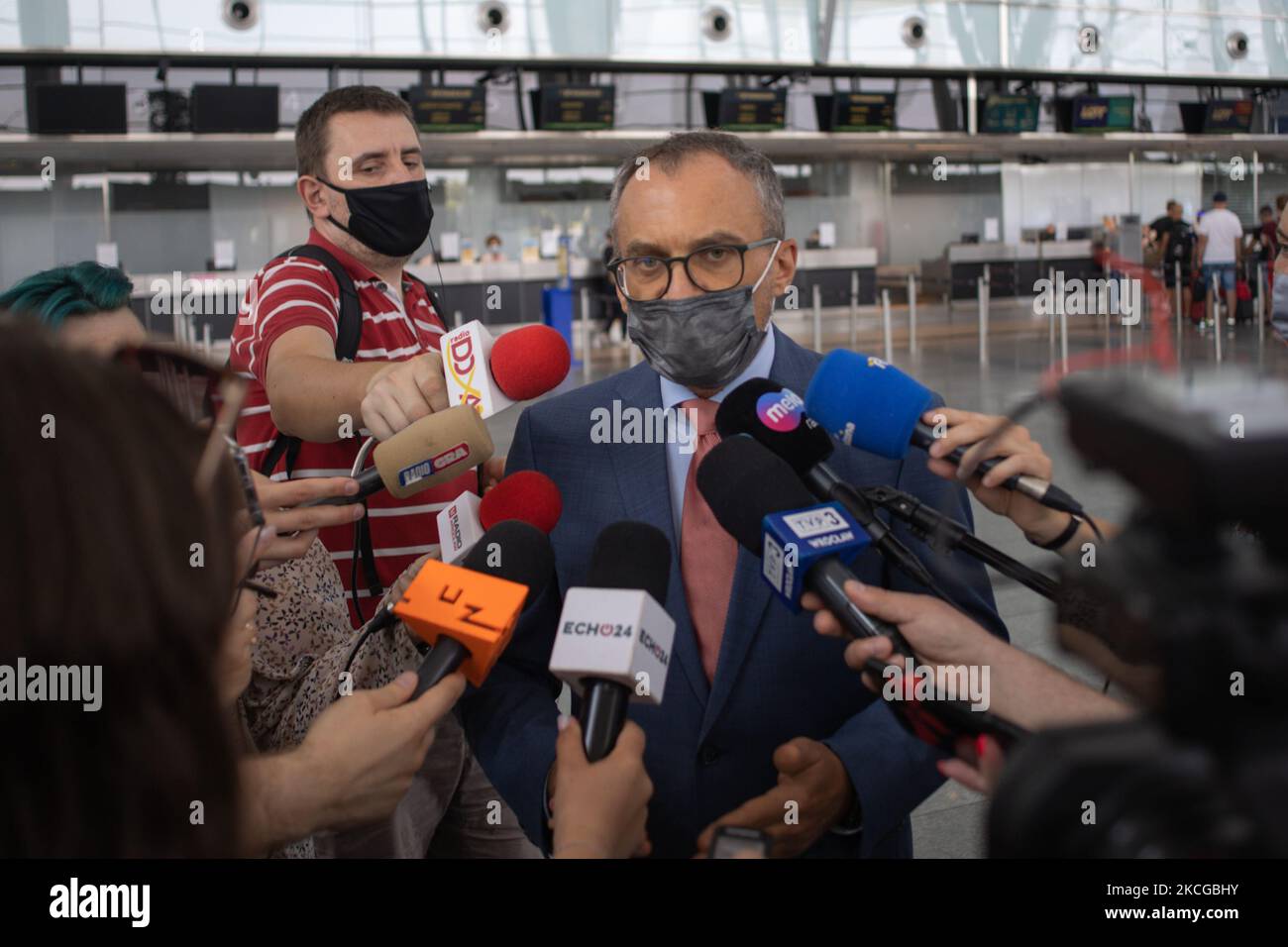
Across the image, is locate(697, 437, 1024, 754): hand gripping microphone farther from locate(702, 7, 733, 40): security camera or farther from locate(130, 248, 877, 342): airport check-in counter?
locate(702, 7, 733, 40): security camera

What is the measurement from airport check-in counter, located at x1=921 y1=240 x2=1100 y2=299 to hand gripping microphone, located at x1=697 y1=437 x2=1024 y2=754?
18.2 metres

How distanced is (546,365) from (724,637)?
0.50 metres

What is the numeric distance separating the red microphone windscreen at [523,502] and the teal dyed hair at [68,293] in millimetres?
712

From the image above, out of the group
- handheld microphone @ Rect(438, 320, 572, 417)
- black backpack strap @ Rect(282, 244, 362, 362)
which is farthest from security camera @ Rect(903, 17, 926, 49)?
handheld microphone @ Rect(438, 320, 572, 417)

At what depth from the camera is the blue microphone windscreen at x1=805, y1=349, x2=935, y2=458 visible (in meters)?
1.44

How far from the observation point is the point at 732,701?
161 centimetres

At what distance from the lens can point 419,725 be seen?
1.22 m

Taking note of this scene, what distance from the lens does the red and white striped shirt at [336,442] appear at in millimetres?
2170

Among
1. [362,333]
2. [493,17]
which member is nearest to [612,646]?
[362,333]

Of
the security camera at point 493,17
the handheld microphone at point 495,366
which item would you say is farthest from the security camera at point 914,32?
the handheld microphone at point 495,366

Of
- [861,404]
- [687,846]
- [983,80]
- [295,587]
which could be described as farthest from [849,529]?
[983,80]

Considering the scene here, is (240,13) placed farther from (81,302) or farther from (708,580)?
(708,580)

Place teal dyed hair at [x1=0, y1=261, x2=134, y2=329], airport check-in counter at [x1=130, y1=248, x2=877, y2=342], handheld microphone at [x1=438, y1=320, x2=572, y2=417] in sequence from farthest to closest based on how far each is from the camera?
airport check-in counter at [x1=130, y1=248, x2=877, y2=342]
teal dyed hair at [x1=0, y1=261, x2=134, y2=329]
handheld microphone at [x1=438, y1=320, x2=572, y2=417]

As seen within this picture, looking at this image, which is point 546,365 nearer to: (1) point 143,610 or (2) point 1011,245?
(1) point 143,610
